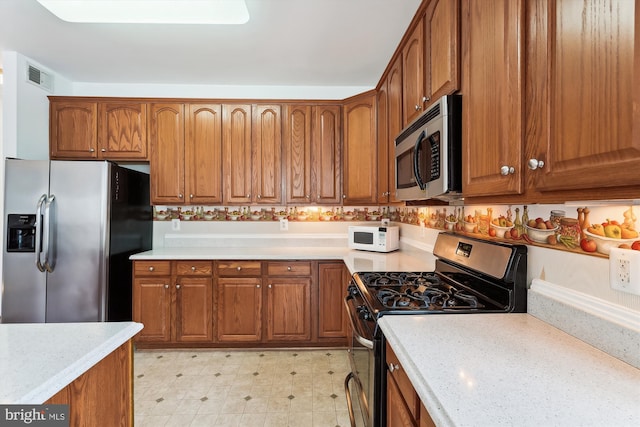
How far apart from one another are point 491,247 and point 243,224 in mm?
2466

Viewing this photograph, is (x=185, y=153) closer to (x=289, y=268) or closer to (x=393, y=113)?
(x=289, y=268)

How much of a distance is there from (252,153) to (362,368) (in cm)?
220

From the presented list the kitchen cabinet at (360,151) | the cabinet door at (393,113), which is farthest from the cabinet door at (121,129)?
the cabinet door at (393,113)

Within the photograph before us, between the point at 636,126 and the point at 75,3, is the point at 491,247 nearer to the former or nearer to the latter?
the point at 636,126

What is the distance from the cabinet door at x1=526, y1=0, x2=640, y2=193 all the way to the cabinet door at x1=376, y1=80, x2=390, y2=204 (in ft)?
5.36

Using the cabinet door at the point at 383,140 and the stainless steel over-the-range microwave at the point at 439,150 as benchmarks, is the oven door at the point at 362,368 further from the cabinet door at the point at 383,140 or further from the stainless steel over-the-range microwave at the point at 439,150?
the cabinet door at the point at 383,140

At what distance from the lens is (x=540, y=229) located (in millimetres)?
1263

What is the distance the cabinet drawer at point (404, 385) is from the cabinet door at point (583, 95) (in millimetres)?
676

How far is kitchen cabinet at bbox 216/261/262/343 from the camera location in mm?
2760

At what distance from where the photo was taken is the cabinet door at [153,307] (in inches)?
108

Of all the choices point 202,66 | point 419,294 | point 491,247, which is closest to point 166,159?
point 202,66

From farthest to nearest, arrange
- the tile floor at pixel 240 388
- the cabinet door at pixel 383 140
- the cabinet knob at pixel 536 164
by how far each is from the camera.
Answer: the cabinet door at pixel 383 140
the tile floor at pixel 240 388
the cabinet knob at pixel 536 164

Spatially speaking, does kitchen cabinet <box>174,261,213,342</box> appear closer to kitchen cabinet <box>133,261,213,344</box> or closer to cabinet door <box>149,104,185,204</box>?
kitchen cabinet <box>133,261,213,344</box>

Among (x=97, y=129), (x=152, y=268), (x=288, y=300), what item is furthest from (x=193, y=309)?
(x=97, y=129)
